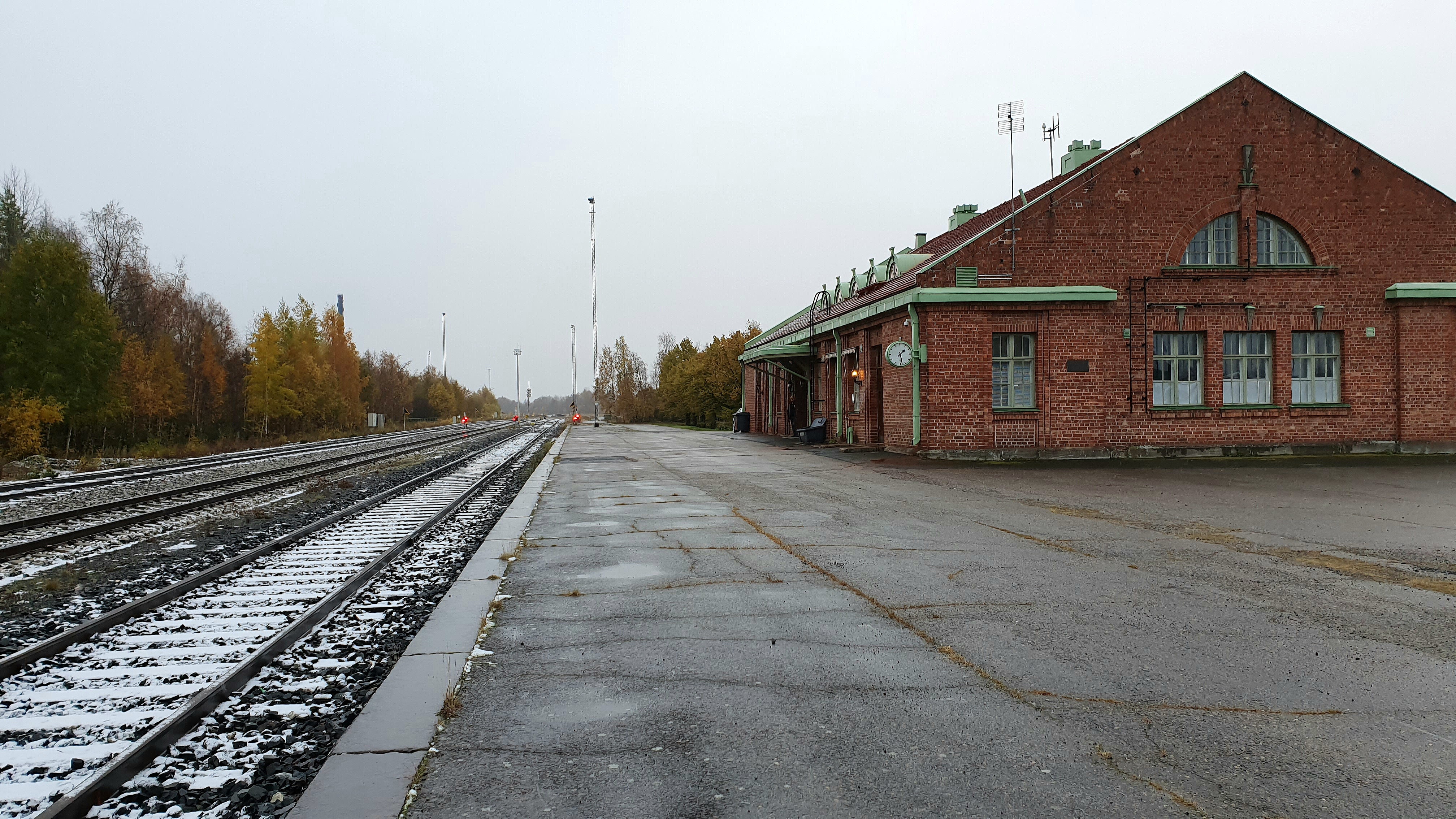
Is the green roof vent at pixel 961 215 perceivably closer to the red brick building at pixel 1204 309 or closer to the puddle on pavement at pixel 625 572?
the red brick building at pixel 1204 309

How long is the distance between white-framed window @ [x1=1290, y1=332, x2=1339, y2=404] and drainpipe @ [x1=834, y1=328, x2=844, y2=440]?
12.1m

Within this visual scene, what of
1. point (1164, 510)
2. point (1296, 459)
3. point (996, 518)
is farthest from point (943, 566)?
point (1296, 459)

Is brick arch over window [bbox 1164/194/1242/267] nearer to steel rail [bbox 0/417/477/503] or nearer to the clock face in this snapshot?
the clock face

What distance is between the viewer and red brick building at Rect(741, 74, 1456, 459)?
20859 millimetres

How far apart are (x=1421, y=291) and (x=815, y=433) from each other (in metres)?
16.2

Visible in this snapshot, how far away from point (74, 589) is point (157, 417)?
4627 centimetres

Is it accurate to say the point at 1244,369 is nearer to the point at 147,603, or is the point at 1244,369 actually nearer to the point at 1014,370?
the point at 1014,370

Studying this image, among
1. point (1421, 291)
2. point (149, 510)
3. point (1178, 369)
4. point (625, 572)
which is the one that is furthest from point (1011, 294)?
point (149, 510)

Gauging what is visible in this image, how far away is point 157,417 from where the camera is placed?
153 ft

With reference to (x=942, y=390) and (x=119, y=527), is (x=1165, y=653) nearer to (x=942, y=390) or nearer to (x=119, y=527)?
(x=119, y=527)

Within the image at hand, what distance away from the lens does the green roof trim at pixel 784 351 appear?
3195 centimetres

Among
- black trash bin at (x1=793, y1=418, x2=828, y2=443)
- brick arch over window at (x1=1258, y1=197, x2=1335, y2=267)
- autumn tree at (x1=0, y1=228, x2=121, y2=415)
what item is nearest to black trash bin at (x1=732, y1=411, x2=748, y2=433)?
black trash bin at (x1=793, y1=418, x2=828, y2=443)

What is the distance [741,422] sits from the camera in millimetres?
43625

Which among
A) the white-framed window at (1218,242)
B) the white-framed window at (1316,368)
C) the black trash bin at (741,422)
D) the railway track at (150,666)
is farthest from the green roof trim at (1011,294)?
the black trash bin at (741,422)
